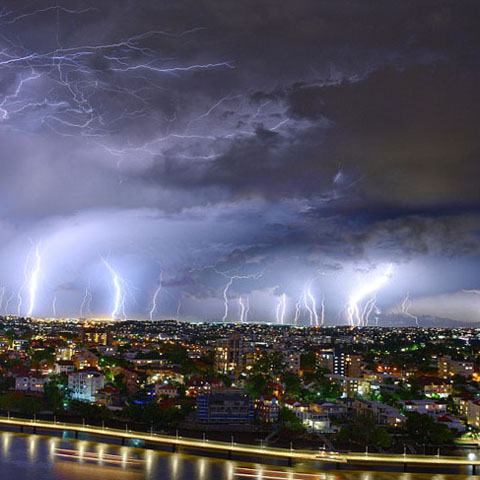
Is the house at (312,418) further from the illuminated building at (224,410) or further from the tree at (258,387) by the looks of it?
the tree at (258,387)

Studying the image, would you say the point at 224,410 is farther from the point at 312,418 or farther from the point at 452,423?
the point at 452,423

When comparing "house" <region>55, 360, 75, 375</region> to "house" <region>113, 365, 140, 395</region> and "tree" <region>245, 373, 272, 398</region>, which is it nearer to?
"house" <region>113, 365, 140, 395</region>

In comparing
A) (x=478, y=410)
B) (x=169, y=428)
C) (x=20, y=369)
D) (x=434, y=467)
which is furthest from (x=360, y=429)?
(x=20, y=369)

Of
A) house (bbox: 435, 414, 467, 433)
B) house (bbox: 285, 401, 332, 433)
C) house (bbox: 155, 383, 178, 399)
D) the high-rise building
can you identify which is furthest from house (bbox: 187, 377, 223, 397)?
house (bbox: 435, 414, 467, 433)

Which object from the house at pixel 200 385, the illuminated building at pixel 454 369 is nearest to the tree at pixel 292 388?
the house at pixel 200 385

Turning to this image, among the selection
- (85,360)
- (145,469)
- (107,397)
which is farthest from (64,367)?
(145,469)

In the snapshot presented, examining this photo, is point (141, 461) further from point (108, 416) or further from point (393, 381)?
point (393, 381)
